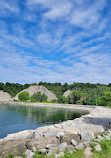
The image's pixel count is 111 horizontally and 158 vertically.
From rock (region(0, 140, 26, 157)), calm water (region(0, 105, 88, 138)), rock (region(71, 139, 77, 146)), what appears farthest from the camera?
calm water (region(0, 105, 88, 138))

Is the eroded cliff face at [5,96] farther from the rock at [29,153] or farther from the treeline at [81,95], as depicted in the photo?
the rock at [29,153]

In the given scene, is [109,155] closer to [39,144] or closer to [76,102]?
[39,144]

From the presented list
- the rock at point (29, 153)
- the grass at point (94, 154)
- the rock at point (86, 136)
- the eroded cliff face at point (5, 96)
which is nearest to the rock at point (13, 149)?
the grass at point (94, 154)

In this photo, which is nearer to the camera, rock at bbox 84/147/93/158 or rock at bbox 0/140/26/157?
rock at bbox 84/147/93/158

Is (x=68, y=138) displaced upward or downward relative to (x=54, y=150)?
upward

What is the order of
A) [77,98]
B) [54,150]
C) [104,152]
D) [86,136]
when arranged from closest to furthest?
[104,152] < [54,150] < [86,136] < [77,98]

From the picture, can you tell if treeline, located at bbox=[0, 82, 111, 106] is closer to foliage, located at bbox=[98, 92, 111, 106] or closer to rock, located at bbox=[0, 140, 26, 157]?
foliage, located at bbox=[98, 92, 111, 106]

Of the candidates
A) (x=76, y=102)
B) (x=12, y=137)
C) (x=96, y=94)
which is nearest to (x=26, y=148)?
(x=12, y=137)

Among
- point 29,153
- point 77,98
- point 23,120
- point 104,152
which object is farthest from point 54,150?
point 77,98

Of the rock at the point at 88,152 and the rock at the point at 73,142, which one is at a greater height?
the rock at the point at 73,142

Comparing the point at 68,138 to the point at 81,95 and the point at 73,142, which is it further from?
the point at 81,95

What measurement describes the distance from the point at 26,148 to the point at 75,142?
2759 millimetres

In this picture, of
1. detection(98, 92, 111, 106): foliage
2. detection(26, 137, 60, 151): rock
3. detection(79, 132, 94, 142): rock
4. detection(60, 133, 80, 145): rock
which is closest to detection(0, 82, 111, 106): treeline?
detection(98, 92, 111, 106): foliage

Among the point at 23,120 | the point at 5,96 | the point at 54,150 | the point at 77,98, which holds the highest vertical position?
the point at 77,98
